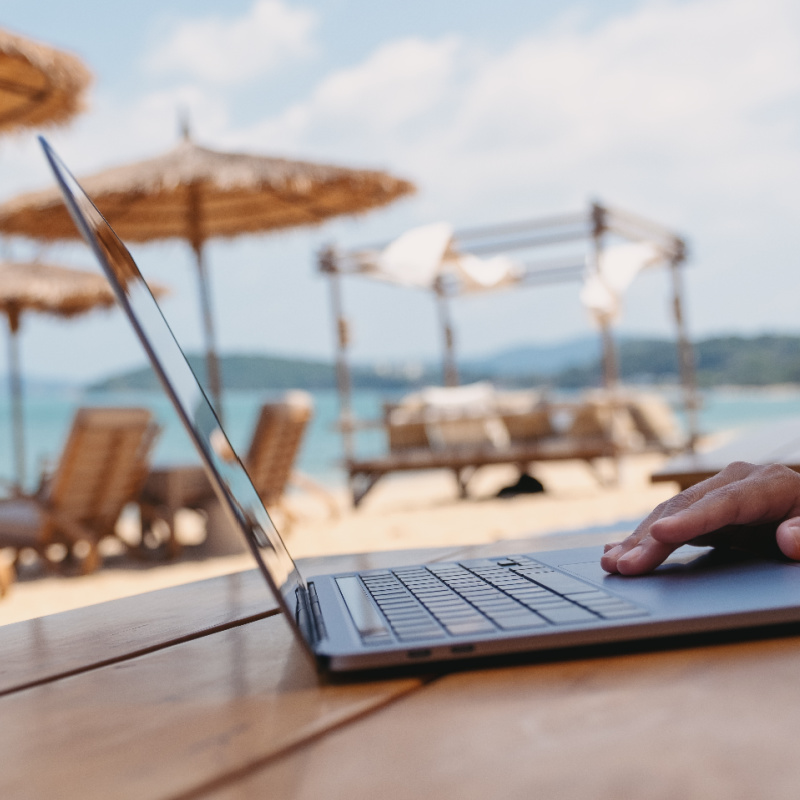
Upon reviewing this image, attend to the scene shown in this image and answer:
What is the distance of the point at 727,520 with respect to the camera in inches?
30.1

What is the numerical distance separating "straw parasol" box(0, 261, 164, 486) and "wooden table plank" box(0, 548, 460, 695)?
6218 millimetres

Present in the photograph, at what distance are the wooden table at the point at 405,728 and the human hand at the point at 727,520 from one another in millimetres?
149

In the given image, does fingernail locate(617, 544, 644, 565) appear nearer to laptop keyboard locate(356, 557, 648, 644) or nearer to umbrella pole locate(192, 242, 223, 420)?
laptop keyboard locate(356, 557, 648, 644)

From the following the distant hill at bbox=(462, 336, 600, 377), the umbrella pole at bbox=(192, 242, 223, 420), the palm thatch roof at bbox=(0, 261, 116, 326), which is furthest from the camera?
the distant hill at bbox=(462, 336, 600, 377)

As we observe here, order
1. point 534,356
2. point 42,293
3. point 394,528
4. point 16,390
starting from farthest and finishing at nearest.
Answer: point 534,356 < point 16,390 < point 42,293 < point 394,528

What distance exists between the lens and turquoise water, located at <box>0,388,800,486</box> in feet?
95.8

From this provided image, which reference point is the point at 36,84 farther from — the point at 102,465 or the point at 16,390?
the point at 16,390

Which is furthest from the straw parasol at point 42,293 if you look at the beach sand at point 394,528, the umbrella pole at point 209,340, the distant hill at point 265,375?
the distant hill at point 265,375

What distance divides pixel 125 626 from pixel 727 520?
56 cm

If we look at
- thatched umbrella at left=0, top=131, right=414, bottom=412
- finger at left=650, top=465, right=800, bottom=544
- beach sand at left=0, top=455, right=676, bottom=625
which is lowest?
beach sand at left=0, top=455, right=676, bottom=625

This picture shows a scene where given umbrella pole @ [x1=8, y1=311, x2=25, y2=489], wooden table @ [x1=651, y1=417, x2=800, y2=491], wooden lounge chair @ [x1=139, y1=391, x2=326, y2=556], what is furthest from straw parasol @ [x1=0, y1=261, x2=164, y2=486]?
wooden table @ [x1=651, y1=417, x2=800, y2=491]

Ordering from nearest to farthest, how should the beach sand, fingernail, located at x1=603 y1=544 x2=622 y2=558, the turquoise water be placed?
fingernail, located at x1=603 y1=544 x2=622 y2=558 → the beach sand → the turquoise water

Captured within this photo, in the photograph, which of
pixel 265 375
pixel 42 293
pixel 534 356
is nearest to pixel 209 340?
pixel 42 293

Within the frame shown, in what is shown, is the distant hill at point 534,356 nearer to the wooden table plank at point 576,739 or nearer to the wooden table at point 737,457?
the wooden table at point 737,457
